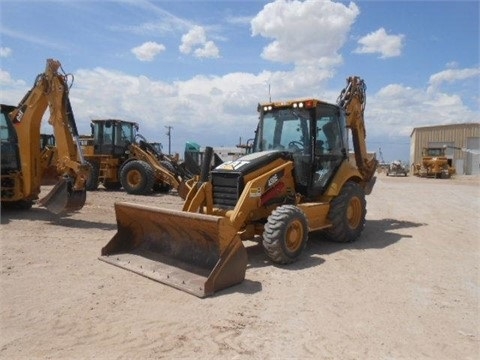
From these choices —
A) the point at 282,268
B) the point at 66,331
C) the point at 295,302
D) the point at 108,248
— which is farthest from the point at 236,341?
the point at 108,248

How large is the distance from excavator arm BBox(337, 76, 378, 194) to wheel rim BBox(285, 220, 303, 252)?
3.64 m

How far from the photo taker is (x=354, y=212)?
26.8ft

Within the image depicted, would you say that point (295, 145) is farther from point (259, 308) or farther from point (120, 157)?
point (120, 157)

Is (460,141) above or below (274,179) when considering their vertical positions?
above

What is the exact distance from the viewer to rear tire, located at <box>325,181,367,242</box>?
7.60 m

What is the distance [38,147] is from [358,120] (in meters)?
7.18

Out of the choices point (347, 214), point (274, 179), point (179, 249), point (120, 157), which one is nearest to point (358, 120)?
point (347, 214)

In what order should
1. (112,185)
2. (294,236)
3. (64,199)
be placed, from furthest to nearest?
(112,185), (64,199), (294,236)

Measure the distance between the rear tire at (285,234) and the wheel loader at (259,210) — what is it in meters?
0.01

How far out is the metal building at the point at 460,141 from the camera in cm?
4284

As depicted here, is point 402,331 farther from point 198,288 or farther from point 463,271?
point 463,271

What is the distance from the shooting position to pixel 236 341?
3.84 meters

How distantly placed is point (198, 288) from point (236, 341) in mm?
1204

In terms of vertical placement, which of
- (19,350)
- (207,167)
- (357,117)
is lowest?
(19,350)
